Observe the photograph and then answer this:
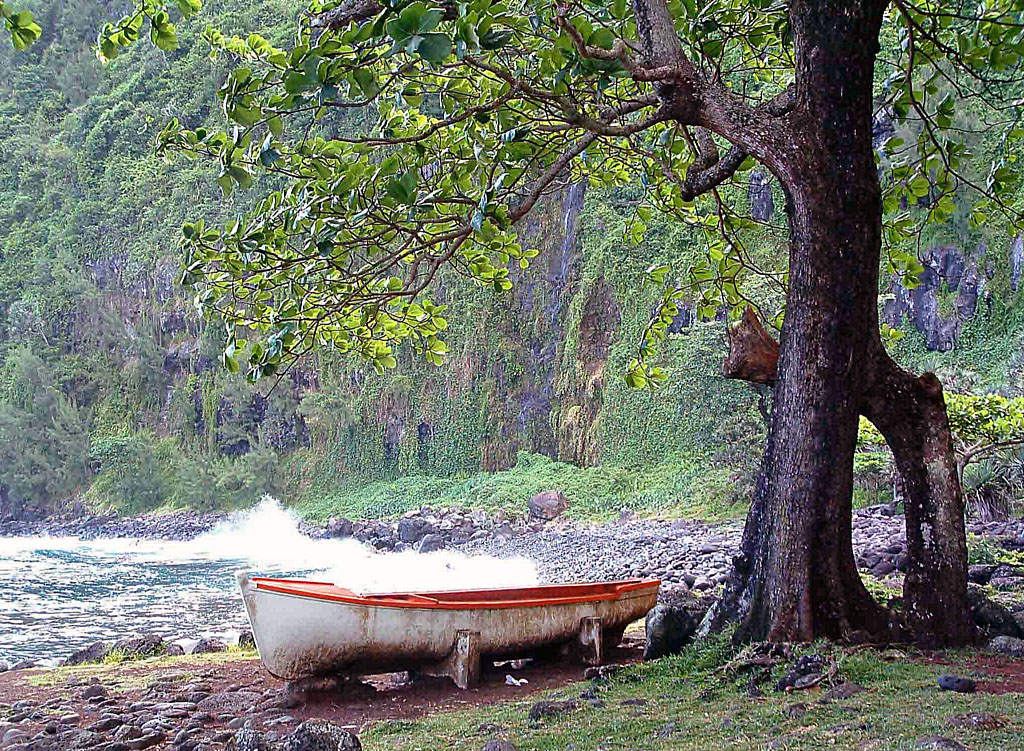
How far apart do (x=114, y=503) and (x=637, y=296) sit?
2199cm

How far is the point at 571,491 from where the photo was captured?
22953 mm

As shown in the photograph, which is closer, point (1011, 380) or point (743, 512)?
point (1011, 380)

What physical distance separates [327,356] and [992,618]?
3019 centimetres

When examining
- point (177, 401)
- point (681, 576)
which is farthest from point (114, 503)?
point (681, 576)

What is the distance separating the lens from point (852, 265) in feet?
16.1

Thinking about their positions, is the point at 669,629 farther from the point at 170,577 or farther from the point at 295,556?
the point at 295,556

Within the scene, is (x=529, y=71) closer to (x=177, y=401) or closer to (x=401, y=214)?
(x=401, y=214)

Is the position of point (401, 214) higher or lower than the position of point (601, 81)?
lower

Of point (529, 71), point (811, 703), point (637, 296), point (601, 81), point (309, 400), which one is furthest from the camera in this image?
point (309, 400)

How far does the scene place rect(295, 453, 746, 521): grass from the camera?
19.7 m

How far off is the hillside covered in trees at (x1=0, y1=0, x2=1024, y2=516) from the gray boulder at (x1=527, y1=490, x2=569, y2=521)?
594 millimetres

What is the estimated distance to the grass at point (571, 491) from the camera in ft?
64.6

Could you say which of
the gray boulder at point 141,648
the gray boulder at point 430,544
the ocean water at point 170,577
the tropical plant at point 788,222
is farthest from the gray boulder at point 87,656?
the gray boulder at point 430,544

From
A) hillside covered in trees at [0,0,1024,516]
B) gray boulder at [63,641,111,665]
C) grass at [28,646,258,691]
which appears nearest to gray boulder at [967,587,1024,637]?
hillside covered in trees at [0,0,1024,516]
